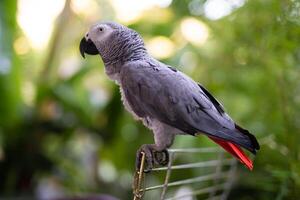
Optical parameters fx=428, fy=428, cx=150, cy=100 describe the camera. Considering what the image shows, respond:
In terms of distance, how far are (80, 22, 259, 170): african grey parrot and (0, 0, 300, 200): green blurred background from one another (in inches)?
12.9

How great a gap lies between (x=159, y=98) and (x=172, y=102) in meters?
0.01

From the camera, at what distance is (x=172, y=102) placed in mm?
359

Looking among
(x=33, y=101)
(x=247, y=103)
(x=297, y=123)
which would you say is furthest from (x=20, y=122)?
(x=297, y=123)

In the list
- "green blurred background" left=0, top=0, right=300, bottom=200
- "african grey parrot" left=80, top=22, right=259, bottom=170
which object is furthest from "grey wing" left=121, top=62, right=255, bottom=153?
"green blurred background" left=0, top=0, right=300, bottom=200

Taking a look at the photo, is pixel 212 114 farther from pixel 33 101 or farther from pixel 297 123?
pixel 33 101

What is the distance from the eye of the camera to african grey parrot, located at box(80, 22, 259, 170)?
1.18 feet

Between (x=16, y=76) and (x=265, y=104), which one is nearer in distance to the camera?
(x=265, y=104)

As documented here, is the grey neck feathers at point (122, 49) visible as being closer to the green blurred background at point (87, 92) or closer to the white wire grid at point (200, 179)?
the white wire grid at point (200, 179)

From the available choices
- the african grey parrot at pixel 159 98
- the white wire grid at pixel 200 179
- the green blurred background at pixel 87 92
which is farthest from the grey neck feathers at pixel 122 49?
the green blurred background at pixel 87 92

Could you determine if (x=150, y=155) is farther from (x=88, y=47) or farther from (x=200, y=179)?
(x=200, y=179)

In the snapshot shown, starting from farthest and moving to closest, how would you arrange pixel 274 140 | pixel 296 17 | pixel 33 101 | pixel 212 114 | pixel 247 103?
pixel 33 101 → pixel 247 103 → pixel 274 140 → pixel 296 17 → pixel 212 114

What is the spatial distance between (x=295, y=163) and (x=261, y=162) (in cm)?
15

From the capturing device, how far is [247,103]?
93 cm

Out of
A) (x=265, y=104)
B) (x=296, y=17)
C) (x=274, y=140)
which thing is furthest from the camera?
(x=265, y=104)
